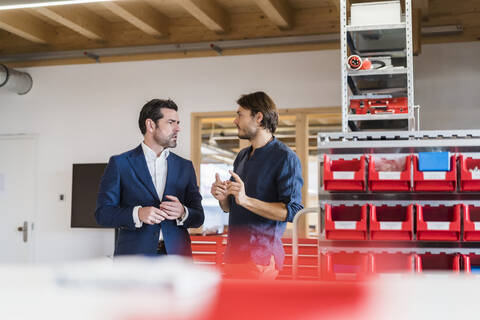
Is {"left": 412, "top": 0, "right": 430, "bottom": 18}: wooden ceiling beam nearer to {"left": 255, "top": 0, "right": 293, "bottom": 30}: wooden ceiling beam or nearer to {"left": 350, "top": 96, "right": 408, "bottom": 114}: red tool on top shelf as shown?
{"left": 255, "top": 0, "right": 293, "bottom": 30}: wooden ceiling beam

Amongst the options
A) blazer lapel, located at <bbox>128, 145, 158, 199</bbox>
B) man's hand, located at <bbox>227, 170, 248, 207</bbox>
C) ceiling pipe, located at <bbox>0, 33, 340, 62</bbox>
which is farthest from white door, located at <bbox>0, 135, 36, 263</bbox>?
man's hand, located at <bbox>227, 170, 248, 207</bbox>

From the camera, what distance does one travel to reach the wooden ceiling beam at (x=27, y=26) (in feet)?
19.7

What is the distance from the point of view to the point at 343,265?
2.31 meters

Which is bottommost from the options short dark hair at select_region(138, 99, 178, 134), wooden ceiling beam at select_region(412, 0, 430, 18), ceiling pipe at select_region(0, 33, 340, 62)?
short dark hair at select_region(138, 99, 178, 134)

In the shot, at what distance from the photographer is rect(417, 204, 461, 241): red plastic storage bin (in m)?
2.23

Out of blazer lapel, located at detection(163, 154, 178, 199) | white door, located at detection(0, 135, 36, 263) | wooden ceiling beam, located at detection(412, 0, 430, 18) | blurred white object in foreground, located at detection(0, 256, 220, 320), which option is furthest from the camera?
white door, located at detection(0, 135, 36, 263)

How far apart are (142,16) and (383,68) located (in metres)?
3.41

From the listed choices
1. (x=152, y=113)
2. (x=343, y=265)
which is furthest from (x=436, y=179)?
(x=152, y=113)

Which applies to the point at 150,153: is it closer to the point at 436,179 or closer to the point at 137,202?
the point at 137,202

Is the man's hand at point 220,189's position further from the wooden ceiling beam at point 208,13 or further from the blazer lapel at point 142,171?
the wooden ceiling beam at point 208,13

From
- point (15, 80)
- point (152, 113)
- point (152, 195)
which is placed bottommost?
point (152, 195)

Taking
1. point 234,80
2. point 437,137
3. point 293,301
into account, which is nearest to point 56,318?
point 293,301

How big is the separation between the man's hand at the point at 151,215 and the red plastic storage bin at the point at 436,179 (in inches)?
41.7

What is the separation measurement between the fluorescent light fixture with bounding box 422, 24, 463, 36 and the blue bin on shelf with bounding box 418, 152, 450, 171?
157 inches
